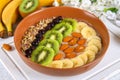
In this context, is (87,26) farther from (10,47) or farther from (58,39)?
(10,47)

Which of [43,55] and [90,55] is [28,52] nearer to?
[43,55]

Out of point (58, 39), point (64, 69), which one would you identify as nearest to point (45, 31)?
point (58, 39)

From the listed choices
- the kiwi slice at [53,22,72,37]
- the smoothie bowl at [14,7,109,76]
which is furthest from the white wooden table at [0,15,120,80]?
the kiwi slice at [53,22,72,37]

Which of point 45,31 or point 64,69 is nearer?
point 64,69

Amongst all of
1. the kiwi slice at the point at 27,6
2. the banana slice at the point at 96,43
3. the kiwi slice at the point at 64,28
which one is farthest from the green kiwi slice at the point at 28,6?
the banana slice at the point at 96,43

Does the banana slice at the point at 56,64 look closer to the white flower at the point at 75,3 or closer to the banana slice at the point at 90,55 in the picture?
the banana slice at the point at 90,55

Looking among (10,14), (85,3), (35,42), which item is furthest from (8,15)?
(85,3)
